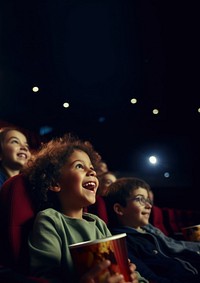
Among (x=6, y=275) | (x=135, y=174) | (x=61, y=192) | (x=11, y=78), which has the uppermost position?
(x=11, y=78)

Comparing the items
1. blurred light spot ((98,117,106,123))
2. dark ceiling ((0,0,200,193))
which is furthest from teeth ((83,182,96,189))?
blurred light spot ((98,117,106,123))

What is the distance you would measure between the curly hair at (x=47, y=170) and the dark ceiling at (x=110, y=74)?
1.18 metres

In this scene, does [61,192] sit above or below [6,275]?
above

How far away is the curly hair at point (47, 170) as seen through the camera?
3.30ft

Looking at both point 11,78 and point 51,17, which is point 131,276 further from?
point 11,78

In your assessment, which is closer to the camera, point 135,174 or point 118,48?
point 118,48

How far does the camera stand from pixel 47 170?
3.49 feet

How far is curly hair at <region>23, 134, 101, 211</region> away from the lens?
1006 mm

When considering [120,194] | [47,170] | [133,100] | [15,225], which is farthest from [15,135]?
[133,100]

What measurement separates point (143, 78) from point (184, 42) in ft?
1.50

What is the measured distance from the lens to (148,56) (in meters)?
2.53

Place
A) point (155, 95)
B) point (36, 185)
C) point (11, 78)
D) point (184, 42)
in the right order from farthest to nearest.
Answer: point (155, 95) < point (11, 78) < point (184, 42) < point (36, 185)

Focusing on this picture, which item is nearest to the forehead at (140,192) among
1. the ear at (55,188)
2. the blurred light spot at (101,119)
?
the ear at (55,188)

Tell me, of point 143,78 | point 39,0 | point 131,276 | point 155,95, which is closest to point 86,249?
point 131,276
